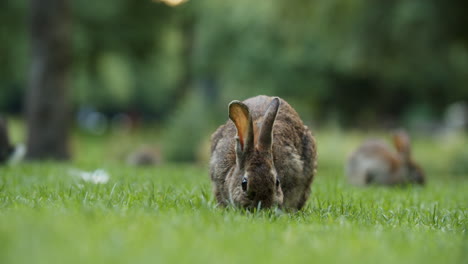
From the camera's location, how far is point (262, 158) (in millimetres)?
4789

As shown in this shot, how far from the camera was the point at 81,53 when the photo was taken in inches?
904

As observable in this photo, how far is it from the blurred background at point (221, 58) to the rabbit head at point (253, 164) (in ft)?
16.3

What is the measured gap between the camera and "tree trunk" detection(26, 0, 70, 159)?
14492 mm

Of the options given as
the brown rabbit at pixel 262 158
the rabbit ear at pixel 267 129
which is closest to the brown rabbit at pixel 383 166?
the brown rabbit at pixel 262 158

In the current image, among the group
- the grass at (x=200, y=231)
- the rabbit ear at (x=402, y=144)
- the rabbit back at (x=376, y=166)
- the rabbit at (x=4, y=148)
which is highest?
the grass at (x=200, y=231)

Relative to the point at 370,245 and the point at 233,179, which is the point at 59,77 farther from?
the point at 370,245

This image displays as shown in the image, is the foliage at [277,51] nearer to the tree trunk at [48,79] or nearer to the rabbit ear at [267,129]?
the tree trunk at [48,79]

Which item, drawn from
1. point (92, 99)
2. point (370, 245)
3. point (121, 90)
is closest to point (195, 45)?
point (121, 90)

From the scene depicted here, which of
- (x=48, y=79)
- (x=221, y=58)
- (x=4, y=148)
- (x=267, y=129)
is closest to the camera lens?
(x=267, y=129)

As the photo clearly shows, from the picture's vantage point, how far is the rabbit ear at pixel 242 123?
4816 mm

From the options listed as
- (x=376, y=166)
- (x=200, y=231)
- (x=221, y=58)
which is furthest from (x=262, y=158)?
(x=221, y=58)

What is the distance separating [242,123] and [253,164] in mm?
396

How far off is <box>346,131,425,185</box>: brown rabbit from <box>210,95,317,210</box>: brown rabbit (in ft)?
17.7

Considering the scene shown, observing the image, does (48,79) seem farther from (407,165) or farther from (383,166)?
(407,165)
